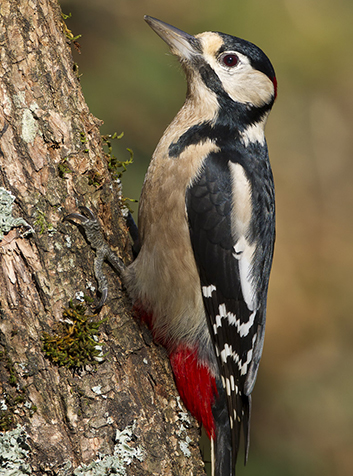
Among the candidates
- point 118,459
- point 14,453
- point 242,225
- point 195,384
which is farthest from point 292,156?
point 14,453

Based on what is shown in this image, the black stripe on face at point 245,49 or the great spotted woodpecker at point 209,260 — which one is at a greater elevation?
the black stripe on face at point 245,49

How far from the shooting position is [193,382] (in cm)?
223

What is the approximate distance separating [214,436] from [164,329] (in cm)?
56

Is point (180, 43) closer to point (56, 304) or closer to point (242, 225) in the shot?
point (242, 225)

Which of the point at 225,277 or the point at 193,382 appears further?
the point at 225,277

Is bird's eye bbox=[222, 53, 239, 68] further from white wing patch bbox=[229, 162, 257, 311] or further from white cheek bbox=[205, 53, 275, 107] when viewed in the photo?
white wing patch bbox=[229, 162, 257, 311]

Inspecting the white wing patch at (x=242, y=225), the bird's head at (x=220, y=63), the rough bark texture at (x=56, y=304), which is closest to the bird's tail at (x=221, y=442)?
the rough bark texture at (x=56, y=304)

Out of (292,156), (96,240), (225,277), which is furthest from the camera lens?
(292,156)

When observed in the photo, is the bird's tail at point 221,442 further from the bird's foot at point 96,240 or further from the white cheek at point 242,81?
the white cheek at point 242,81

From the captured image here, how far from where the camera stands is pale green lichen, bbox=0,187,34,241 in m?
1.72

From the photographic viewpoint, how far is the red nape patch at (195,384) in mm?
2156

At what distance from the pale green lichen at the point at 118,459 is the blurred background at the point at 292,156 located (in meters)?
2.13

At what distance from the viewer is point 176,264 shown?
232cm

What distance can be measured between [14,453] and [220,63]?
2.01 m
